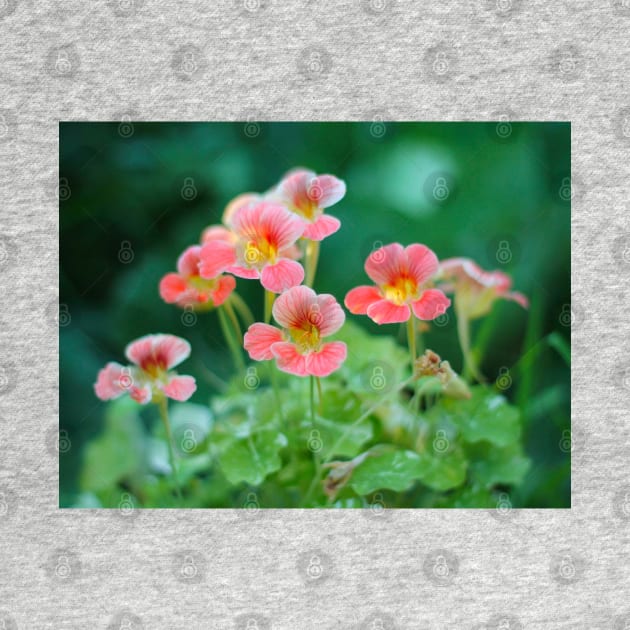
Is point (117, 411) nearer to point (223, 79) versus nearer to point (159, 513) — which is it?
point (159, 513)

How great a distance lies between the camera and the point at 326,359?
825 mm

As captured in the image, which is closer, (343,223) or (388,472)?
(388,472)

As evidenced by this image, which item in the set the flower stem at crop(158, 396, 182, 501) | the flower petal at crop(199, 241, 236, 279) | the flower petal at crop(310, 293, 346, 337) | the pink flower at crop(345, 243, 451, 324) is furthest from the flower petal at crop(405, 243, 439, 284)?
the flower stem at crop(158, 396, 182, 501)

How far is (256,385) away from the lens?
95 cm

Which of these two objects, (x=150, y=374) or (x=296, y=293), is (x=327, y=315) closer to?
(x=296, y=293)

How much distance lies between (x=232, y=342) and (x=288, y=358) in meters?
0.12

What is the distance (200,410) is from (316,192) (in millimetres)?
357

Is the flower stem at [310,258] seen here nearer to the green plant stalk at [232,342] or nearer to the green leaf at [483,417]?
the green plant stalk at [232,342]

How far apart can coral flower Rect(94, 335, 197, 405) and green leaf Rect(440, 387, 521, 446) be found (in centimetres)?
33

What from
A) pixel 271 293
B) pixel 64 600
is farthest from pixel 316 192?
pixel 64 600

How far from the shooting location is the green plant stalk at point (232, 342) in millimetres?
894

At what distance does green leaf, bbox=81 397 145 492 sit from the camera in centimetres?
98

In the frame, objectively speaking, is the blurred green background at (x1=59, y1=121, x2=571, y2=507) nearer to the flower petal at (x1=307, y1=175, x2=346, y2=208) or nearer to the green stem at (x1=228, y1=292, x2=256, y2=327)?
the green stem at (x1=228, y1=292, x2=256, y2=327)

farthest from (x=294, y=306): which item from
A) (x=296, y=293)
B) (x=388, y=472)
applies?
(x=388, y=472)
